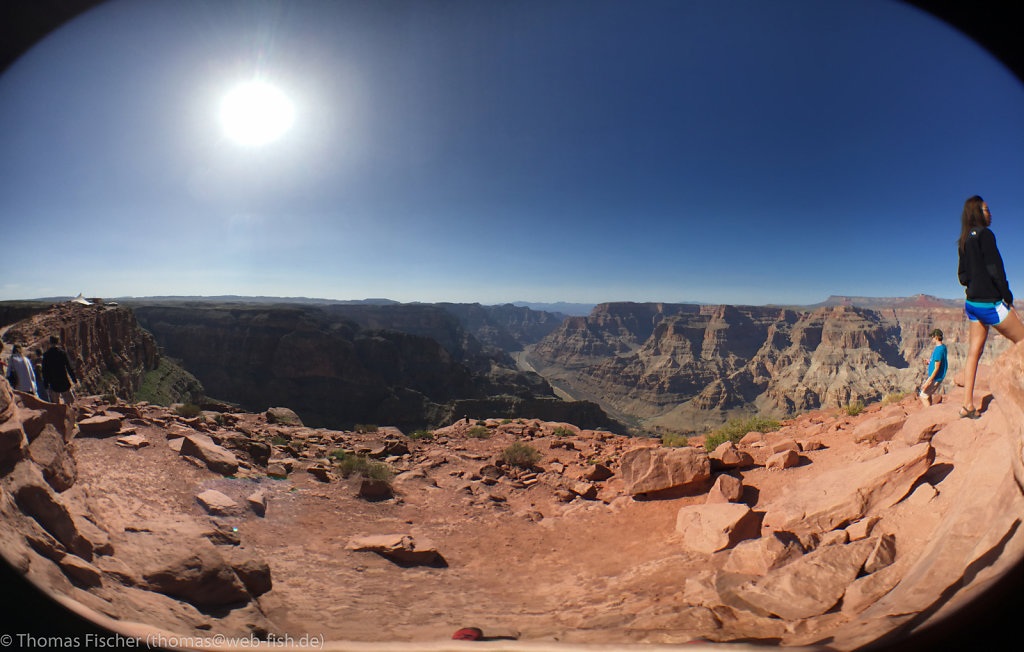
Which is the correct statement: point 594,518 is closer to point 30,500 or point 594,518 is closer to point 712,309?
point 30,500

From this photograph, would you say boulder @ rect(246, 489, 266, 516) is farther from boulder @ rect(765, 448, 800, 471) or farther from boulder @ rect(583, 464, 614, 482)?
boulder @ rect(765, 448, 800, 471)

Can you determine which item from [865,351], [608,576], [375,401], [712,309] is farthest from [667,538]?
[712,309]

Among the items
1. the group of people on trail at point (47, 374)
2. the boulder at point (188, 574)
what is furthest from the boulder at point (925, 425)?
the group of people on trail at point (47, 374)

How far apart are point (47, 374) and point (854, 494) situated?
974 centimetres

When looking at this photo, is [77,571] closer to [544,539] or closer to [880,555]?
[544,539]

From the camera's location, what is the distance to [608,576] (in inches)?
151

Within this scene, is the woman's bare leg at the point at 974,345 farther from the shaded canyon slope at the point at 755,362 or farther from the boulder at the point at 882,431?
the shaded canyon slope at the point at 755,362

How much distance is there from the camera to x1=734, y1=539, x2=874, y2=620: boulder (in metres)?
2.30

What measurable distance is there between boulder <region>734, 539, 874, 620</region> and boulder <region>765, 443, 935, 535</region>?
2.82ft

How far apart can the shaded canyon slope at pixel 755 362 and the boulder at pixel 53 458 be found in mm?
87887

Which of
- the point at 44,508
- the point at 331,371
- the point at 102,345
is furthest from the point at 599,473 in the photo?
the point at 331,371

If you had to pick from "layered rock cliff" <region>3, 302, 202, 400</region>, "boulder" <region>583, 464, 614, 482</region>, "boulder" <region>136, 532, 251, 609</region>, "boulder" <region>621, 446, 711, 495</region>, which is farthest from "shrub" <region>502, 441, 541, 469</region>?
"layered rock cliff" <region>3, 302, 202, 400</region>

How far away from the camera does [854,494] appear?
136 inches

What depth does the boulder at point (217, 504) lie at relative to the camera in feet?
15.1
